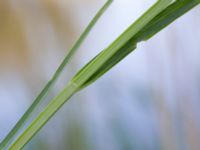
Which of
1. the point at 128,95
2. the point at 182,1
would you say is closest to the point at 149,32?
the point at 182,1

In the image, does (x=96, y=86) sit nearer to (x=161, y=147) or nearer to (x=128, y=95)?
(x=128, y=95)

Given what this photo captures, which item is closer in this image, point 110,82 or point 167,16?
point 167,16

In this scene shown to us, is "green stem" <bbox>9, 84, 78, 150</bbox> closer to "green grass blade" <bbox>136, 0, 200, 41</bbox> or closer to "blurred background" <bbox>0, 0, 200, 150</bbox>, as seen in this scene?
"green grass blade" <bbox>136, 0, 200, 41</bbox>

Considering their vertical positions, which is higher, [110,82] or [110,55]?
[110,82]

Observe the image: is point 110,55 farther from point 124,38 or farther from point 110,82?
point 110,82

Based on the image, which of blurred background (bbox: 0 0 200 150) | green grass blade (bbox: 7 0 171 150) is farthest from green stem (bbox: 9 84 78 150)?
blurred background (bbox: 0 0 200 150)

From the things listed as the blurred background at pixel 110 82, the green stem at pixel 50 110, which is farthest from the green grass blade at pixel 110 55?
the blurred background at pixel 110 82

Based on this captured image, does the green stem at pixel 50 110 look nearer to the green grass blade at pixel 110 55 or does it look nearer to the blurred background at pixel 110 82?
the green grass blade at pixel 110 55

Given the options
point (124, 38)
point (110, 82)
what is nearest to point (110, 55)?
point (124, 38)
